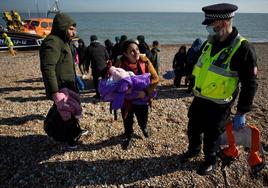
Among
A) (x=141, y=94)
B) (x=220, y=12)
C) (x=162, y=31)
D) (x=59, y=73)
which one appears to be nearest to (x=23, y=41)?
(x=59, y=73)

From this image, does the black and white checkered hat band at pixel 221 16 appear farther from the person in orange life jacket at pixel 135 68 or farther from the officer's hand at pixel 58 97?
the officer's hand at pixel 58 97

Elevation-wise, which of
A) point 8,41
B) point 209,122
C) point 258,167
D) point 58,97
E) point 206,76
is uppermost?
point 206,76

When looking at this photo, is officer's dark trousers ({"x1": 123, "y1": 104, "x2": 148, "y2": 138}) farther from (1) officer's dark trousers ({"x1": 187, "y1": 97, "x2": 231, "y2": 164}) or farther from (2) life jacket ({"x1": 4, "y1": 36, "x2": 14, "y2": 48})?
(2) life jacket ({"x1": 4, "y1": 36, "x2": 14, "y2": 48})

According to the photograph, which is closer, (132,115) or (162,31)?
(132,115)

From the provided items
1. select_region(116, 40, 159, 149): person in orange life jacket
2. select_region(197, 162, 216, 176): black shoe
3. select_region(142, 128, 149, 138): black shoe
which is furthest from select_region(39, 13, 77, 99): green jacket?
select_region(197, 162, 216, 176): black shoe

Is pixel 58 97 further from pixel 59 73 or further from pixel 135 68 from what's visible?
pixel 135 68

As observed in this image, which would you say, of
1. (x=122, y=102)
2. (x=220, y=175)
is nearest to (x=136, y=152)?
(x=122, y=102)

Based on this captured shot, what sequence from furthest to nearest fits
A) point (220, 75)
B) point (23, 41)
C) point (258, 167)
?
point (23, 41) → point (258, 167) → point (220, 75)

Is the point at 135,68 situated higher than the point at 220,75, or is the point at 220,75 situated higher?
the point at 220,75

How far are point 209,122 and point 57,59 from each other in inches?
98.5

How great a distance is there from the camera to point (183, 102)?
7414 mm

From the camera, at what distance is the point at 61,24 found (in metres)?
3.67

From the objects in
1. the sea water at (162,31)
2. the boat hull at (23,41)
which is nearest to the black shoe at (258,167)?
the boat hull at (23,41)

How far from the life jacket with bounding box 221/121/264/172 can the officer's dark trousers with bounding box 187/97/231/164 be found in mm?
119
